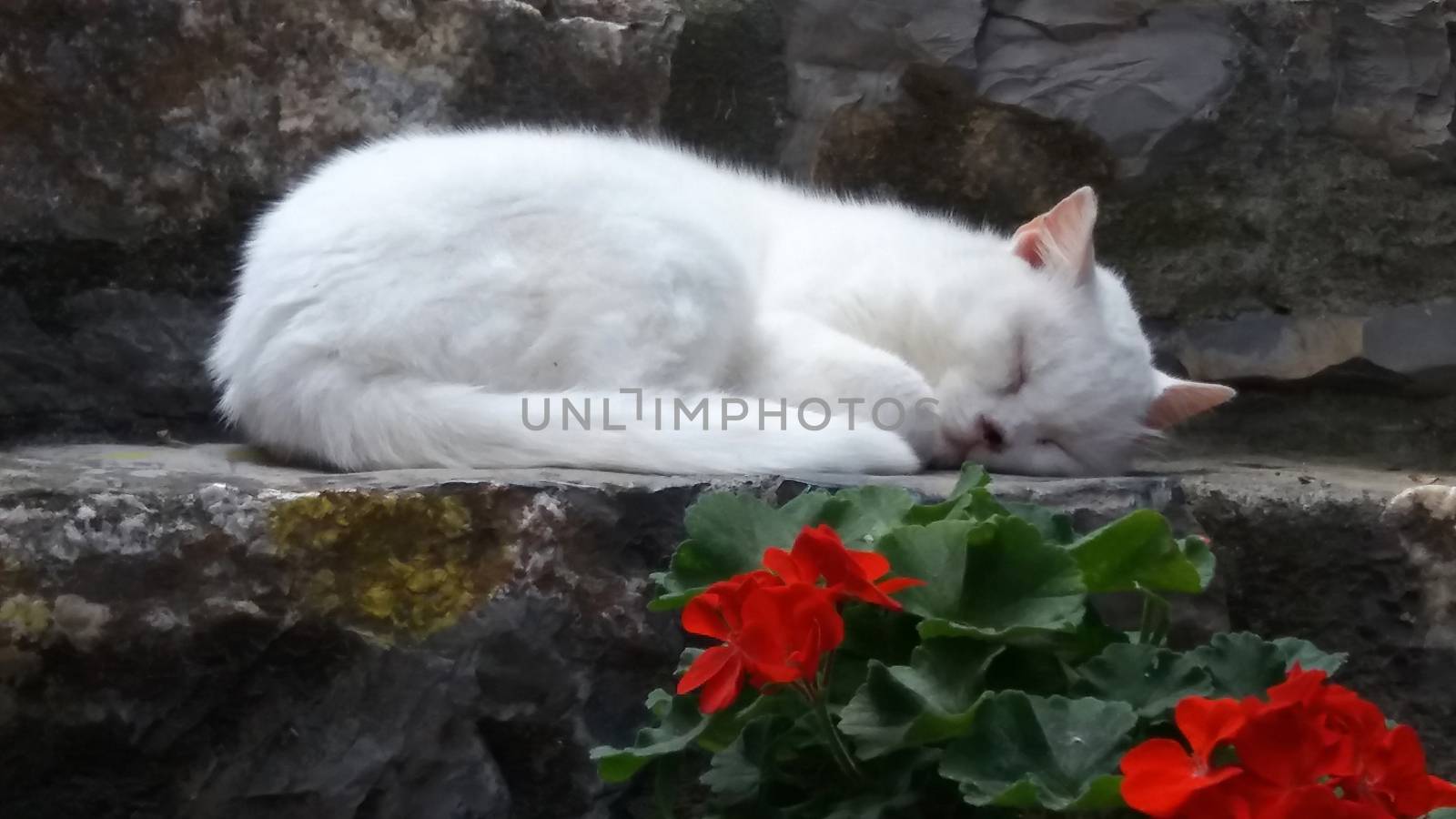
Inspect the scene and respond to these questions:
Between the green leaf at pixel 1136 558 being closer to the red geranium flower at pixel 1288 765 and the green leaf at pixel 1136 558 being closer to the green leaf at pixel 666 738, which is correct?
the red geranium flower at pixel 1288 765

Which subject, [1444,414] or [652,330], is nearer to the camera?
[652,330]

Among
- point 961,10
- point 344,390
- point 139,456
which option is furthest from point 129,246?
point 961,10

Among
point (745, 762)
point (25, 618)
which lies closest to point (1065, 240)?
point (745, 762)

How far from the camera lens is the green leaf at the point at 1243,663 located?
2.94 ft

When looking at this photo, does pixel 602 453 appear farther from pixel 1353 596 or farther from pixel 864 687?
pixel 1353 596

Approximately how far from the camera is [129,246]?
1893 mm

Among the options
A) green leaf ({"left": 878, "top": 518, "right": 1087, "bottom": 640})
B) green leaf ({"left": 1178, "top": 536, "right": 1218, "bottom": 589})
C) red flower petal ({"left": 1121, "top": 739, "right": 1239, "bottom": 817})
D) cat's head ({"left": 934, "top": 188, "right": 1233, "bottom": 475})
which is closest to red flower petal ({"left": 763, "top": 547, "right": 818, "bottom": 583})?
Result: green leaf ({"left": 878, "top": 518, "right": 1087, "bottom": 640})

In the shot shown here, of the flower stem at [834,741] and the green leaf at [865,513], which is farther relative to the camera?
the green leaf at [865,513]

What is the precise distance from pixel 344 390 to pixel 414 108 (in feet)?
2.59

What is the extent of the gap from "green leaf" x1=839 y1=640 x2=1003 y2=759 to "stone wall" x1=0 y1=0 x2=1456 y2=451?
4.67 ft

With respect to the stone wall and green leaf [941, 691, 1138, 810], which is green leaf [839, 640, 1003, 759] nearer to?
green leaf [941, 691, 1138, 810]

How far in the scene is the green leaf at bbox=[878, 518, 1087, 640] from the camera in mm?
894

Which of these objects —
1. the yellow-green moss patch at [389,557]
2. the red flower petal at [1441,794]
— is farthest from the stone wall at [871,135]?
the red flower petal at [1441,794]

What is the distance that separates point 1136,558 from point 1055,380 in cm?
80
